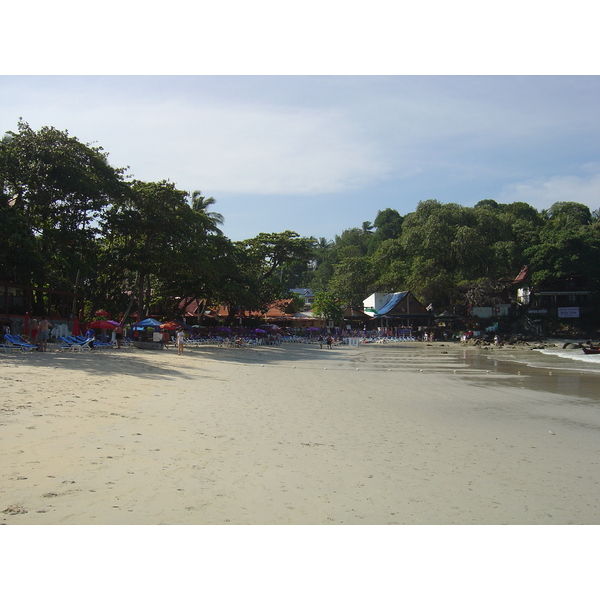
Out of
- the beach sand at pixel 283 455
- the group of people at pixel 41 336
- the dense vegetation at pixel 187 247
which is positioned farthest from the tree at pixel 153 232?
the beach sand at pixel 283 455

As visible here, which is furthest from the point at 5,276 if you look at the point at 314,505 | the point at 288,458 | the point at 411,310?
the point at 411,310

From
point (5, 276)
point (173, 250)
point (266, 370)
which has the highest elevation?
point (173, 250)

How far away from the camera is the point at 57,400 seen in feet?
31.1

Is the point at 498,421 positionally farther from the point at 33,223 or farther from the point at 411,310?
the point at 411,310

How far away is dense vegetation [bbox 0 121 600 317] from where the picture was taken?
76.2 ft

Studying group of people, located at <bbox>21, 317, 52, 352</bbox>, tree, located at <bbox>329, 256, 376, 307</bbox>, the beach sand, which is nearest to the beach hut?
tree, located at <bbox>329, 256, 376, 307</bbox>

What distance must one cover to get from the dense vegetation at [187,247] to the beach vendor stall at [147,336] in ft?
6.07

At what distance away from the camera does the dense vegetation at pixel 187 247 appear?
23.2m

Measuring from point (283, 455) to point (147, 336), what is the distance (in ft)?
84.1

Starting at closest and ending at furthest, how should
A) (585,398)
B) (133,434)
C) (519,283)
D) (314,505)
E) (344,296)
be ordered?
(314,505)
(133,434)
(585,398)
(519,283)
(344,296)

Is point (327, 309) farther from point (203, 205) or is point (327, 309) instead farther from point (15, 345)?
point (15, 345)

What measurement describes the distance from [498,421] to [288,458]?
506 centimetres

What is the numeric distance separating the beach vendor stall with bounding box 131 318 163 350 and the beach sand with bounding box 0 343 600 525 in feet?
40.7

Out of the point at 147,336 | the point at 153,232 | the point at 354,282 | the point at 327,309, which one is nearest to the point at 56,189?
the point at 153,232
